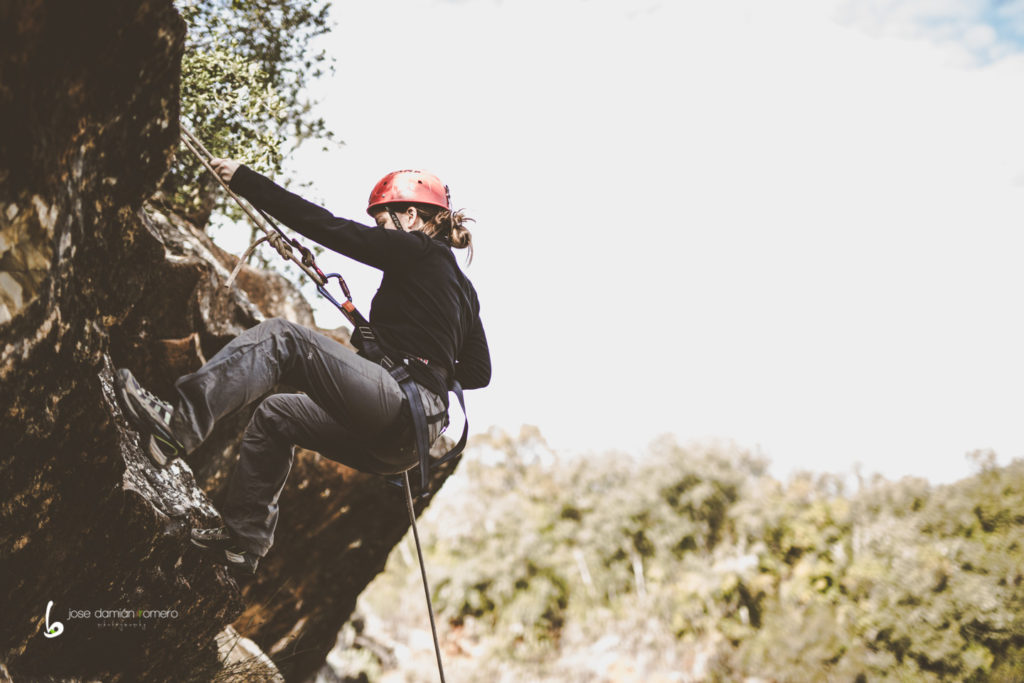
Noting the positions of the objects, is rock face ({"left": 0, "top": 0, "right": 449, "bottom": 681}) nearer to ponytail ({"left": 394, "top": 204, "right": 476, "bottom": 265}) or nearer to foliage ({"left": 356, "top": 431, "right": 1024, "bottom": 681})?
ponytail ({"left": 394, "top": 204, "right": 476, "bottom": 265})

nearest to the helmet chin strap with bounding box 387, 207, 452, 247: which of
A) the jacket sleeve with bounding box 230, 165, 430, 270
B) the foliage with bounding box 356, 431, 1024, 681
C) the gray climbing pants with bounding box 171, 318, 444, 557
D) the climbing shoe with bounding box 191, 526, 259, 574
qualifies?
the jacket sleeve with bounding box 230, 165, 430, 270

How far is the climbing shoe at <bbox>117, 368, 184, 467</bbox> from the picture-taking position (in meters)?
2.96

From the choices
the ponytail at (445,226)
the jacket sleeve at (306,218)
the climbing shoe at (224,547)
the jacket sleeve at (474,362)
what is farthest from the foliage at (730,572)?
the jacket sleeve at (306,218)

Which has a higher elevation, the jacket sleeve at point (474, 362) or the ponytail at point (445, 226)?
the ponytail at point (445, 226)

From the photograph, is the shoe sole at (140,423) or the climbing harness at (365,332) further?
the climbing harness at (365,332)

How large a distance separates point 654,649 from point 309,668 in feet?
57.1

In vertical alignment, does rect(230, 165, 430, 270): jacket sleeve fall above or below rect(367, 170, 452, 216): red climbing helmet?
below

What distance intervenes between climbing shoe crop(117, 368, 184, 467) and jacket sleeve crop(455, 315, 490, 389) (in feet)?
5.76

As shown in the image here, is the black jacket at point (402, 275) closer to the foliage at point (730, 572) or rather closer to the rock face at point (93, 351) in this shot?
the rock face at point (93, 351)

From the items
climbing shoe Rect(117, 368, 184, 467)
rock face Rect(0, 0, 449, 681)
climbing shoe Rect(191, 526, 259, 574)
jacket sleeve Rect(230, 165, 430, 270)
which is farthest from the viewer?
climbing shoe Rect(191, 526, 259, 574)

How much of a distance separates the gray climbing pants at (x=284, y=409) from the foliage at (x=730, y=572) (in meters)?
18.4

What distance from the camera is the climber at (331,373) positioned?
3.06 meters

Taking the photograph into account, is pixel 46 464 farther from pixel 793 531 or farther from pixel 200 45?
pixel 793 531

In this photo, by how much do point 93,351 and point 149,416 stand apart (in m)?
0.34
